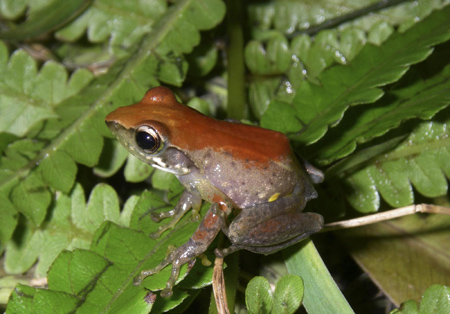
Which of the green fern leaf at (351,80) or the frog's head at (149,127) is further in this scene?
the green fern leaf at (351,80)

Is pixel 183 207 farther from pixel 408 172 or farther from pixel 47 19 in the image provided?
pixel 47 19

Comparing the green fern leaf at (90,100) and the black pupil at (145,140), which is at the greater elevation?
the green fern leaf at (90,100)

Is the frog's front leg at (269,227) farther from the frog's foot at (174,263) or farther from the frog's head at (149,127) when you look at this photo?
the frog's head at (149,127)

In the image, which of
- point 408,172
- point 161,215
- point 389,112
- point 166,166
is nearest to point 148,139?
point 166,166

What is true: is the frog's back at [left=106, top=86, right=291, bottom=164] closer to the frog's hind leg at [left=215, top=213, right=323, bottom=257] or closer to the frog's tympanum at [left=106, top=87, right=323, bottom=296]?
the frog's tympanum at [left=106, top=87, right=323, bottom=296]

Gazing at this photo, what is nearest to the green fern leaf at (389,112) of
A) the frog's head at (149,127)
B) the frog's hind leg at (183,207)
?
the frog's hind leg at (183,207)

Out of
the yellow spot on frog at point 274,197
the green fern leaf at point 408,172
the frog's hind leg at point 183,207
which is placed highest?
the frog's hind leg at point 183,207
